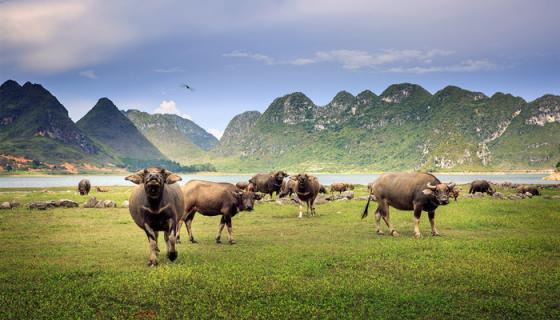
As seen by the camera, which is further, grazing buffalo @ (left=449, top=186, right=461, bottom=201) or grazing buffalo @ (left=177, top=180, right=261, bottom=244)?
grazing buffalo @ (left=449, top=186, right=461, bottom=201)

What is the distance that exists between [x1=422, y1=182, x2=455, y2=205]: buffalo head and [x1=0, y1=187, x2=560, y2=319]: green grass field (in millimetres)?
2067

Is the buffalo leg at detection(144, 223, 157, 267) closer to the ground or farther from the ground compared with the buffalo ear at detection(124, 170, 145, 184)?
closer to the ground

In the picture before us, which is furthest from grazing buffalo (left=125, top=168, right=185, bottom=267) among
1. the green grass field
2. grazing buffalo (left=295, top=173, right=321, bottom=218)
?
grazing buffalo (left=295, top=173, right=321, bottom=218)

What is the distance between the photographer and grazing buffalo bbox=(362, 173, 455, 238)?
72.3 ft

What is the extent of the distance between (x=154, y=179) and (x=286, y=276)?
5.76m

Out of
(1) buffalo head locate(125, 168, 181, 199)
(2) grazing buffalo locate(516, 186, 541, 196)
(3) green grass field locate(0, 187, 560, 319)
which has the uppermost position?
(1) buffalo head locate(125, 168, 181, 199)

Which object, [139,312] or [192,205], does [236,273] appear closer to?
[139,312]

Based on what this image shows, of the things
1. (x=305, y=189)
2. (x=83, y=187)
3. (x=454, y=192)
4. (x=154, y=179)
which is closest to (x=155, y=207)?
(x=154, y=179)

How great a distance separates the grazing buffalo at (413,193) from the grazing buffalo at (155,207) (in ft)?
40.7

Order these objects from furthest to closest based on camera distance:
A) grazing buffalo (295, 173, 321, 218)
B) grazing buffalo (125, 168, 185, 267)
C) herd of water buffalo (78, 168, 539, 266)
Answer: grazing buffalo (295, 173, 321, 218)
herd of water buffalo (78, 168, 539, 266)
grazing buffalo (125, 168, 185, 267)

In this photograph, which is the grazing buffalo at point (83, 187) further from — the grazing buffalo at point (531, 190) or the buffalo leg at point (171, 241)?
the grazing buffalo at point (531, 190)

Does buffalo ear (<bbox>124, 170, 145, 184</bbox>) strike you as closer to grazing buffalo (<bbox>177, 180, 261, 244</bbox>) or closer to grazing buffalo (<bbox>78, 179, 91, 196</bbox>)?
grazing buffalo (<bbox>177, 180, 261, 244</bbox>)

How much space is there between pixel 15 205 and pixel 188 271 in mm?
33574

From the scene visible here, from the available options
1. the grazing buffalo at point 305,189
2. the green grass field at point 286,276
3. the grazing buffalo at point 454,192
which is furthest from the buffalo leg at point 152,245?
the grazing buffalo at point 305,189
